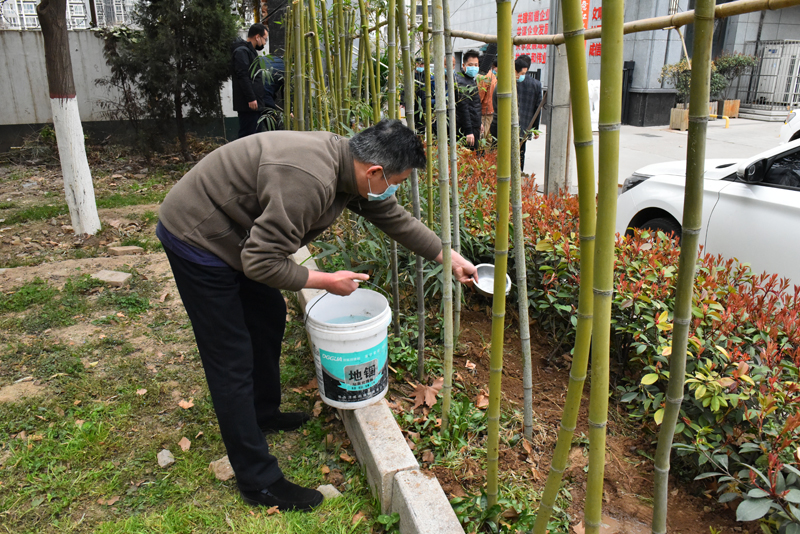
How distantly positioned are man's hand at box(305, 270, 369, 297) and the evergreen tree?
279 inches

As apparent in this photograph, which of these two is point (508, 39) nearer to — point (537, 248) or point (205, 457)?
point (537, 248)

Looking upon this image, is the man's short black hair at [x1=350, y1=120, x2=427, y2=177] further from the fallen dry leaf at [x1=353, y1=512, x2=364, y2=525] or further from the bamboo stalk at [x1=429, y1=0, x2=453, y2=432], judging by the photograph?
the fallen dry leaf at [x1=353, y1=512, x2=364, y2=525]

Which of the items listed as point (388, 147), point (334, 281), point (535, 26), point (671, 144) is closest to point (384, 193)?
point (388, 147)

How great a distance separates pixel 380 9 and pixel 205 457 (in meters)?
2.72

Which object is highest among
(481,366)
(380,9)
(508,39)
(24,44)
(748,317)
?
(24,44)

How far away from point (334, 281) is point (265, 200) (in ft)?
1.37

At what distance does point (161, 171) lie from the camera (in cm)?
859

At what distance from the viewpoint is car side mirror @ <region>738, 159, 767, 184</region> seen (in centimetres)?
349

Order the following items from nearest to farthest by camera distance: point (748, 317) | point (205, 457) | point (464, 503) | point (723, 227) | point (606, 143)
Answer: point (606, 143) → point (464, 503) → point (748, 317) → point (205, 457) → point (723, 227)

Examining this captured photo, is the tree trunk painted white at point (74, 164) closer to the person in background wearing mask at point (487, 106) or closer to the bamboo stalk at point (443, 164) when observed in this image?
the person in background wearing mask at point (487, 106)

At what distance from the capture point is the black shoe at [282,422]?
8.95ft

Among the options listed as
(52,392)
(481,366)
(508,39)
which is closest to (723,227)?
(481,366)

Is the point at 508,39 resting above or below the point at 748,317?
above

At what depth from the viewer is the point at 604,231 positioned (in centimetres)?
115
